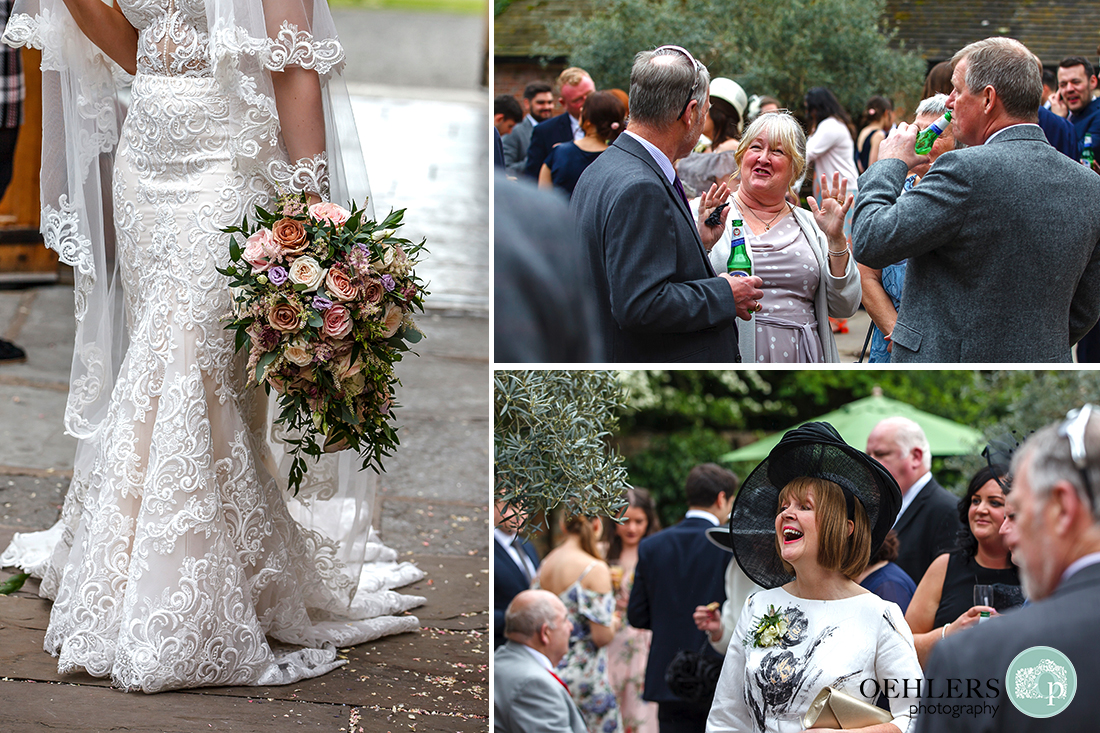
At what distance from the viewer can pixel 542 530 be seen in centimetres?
287

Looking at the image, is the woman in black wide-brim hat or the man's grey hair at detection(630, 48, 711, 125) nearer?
the woman in black wide-brim hat

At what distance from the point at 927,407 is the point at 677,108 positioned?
339 inches

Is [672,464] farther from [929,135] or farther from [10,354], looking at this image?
[929,135]

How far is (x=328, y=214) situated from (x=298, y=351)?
394mm

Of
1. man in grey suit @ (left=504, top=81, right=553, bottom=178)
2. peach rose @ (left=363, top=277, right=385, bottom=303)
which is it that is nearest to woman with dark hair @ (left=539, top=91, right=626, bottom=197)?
man in grey suit @ (left=504, top=81, right=553, bottom=178)

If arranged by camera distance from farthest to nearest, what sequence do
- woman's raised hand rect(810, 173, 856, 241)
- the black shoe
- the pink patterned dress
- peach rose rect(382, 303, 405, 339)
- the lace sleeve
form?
the black shoe, the pink patterned dress, woman's raised hand rect(810, 173, 856, 241), the lace sleeve, peach rose rect(382, 303, 405, 339)

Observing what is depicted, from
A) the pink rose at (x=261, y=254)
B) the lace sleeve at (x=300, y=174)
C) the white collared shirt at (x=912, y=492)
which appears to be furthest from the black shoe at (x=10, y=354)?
the white collared shirt at (x=912, y=492)

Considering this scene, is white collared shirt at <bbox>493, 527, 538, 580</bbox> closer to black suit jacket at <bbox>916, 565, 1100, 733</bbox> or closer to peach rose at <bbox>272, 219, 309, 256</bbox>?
peach rose at <bbox>272, 219, 309, 256</bbox>

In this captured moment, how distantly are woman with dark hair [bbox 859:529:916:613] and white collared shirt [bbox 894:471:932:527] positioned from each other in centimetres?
8

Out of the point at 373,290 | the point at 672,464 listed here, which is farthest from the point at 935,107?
the point at 672,464

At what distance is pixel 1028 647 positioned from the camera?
5.05 ft

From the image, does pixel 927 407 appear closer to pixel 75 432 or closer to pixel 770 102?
pixel 770 102

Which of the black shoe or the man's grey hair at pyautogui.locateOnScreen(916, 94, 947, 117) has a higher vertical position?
the man's grey hair at pyautogui.locateOnScreen(916, 94, 947, 117)

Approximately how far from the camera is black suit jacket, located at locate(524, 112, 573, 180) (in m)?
7.02
